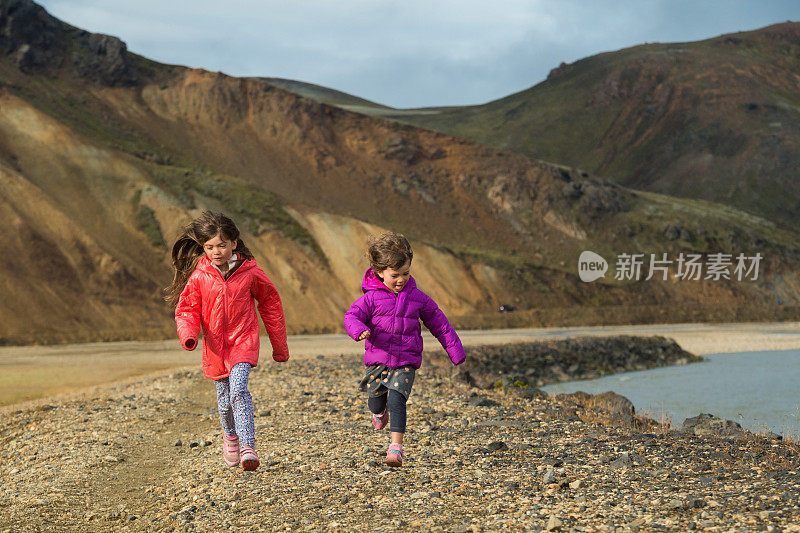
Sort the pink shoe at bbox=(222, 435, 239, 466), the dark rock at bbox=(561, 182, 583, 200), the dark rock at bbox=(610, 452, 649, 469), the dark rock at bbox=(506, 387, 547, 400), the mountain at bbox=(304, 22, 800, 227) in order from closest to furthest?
the pink shoe at bbox=(222, 435, 239, 466)
the dark rock at bbox=(610, 452, 649, 469)
the dark rock at bbox=(506, 387, 547, 400)
the dark rock at bbox=(561, 182, 583, 200)
the mountain at bbox=(304, 22, 800, 227)

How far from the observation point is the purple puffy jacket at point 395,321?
778 centimetres

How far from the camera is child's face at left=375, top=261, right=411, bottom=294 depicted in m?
7.64

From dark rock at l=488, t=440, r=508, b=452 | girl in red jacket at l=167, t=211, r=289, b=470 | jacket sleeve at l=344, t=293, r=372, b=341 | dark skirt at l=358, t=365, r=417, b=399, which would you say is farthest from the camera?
dark rock at l=488, t=440, r=508, b=452

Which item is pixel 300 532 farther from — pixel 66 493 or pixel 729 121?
pixel 729 121

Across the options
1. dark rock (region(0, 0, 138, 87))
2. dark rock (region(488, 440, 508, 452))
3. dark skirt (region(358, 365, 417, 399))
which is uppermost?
dark rock (region(0, 0, 138, 87))

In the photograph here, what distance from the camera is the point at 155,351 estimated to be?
3503 cm

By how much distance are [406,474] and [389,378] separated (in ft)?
5.35

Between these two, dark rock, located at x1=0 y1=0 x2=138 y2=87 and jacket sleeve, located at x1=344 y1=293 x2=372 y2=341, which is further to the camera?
dark rock, located at x1=0 y1=0 x2=138 y2=87

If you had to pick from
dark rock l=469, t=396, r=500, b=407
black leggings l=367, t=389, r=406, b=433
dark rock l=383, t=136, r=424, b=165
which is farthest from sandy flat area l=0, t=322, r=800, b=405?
dark rock l=383, t=136, r=424, b=165

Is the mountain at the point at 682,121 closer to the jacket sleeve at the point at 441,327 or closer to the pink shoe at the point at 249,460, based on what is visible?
the jacket sleeve at the point at 441,327

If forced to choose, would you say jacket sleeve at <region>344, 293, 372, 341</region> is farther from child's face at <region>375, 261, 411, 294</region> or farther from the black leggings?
the black leggings

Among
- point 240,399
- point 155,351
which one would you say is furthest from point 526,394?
point 155,351

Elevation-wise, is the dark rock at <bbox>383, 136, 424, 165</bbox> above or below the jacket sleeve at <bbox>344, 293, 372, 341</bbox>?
above

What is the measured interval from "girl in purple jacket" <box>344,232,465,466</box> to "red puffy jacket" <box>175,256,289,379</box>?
2.85 feet
